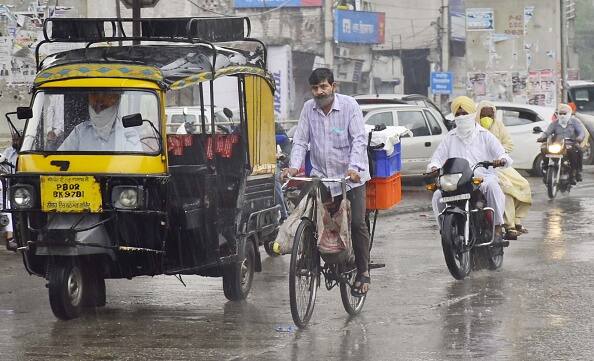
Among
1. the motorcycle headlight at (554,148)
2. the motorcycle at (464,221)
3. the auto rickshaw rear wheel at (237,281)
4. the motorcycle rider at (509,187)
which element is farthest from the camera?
the motorcycle headlight at (554,148)

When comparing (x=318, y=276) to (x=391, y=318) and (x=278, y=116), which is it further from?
(x=278, y=116)

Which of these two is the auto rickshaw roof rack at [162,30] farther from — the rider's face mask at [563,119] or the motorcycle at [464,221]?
the rider's face mask at [563,119]

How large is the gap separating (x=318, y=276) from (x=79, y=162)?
194 centimetres

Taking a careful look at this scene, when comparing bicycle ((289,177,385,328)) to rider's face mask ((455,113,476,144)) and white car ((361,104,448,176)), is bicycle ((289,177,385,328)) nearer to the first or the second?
rider's face mask ((455,113,476,144))

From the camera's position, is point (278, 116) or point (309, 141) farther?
point (278, 116)

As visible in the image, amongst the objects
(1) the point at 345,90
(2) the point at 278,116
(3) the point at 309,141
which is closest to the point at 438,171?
(3) the point at 309,141

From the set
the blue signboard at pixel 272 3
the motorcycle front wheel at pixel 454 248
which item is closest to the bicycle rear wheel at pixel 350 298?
the motorcycle front wheel at pixel 454 248

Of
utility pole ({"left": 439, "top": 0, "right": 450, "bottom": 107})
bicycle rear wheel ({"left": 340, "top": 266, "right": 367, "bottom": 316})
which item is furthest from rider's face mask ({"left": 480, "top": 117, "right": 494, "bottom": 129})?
utility pole ({"left": 439, "top": 0, "right": 450, "bottom": 107})

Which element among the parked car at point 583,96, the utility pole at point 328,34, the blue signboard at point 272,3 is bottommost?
the parked car at point 583,96

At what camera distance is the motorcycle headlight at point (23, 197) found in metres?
9.27

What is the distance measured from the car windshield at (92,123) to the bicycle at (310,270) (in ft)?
4.19

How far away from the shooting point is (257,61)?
11.1 m

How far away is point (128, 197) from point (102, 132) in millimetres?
646

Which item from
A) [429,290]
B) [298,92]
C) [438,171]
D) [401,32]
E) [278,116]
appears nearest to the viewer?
[429,290]
